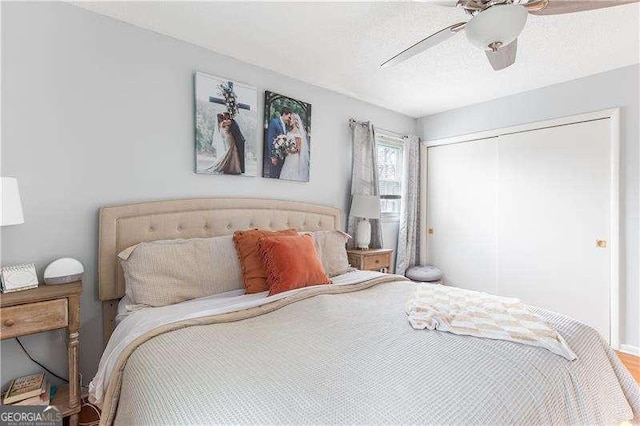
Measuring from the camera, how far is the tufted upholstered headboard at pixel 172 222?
2.02 metres

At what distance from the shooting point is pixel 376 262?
3375 mm

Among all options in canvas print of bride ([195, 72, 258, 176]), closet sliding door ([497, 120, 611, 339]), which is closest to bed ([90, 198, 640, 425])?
canvas print of bride ([195, 72, 258, 176])

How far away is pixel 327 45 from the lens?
2.46 meters

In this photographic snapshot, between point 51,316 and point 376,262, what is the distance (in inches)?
102

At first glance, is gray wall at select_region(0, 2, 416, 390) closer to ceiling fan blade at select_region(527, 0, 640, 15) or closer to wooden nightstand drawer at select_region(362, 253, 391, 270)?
wooden nightstand drawer at select_region(362, 253, 391, 270)

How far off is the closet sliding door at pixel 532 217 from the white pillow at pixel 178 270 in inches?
115

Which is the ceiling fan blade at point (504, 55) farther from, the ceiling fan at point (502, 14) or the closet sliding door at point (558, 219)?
the closet sliding door at point (558, 219)

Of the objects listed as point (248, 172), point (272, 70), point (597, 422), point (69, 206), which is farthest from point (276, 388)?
point (272, 70)

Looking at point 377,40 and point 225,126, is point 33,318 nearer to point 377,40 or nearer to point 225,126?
point 225,126

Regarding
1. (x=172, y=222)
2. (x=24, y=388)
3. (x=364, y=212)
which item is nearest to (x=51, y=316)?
(x=24, y=388)

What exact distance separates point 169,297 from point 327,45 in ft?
6.76

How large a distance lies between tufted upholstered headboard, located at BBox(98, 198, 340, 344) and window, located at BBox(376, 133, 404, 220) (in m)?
1.35

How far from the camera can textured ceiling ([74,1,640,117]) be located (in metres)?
2.04

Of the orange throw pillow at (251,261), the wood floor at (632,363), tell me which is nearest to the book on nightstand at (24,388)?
the orange throw pillow at (251,261)
